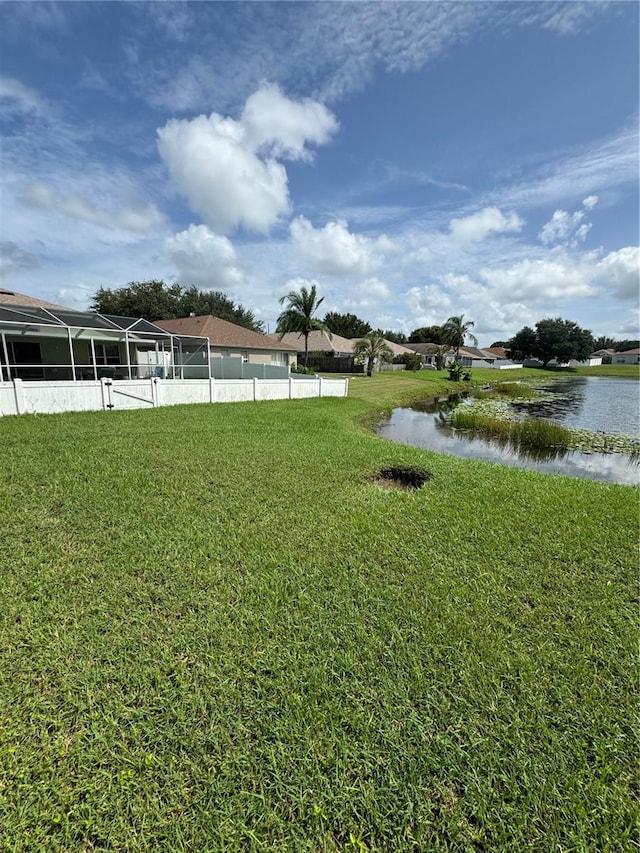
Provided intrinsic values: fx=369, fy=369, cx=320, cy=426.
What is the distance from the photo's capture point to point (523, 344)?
72.1 m

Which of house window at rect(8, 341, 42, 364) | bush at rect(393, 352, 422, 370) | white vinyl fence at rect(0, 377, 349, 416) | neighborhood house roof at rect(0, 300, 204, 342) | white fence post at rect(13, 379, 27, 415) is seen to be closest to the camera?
white fence post at rect(13, 379, 27, 415)

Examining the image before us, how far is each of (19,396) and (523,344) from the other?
79756 millimetres

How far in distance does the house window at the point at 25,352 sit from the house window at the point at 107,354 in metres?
2.64

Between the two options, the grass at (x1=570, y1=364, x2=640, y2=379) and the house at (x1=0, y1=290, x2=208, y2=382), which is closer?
the house at (x1=0, y1=290, x2=208, y2=382)

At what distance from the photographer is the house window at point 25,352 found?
55.3 ft

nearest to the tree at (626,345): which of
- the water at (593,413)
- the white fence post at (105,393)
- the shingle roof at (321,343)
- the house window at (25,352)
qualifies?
the shingle roof at (321,343)

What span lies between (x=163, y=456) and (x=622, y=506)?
776 cm

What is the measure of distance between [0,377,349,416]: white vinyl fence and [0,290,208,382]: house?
1222 millimetres

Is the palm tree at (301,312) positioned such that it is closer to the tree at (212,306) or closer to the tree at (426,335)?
the tree at (212,306)

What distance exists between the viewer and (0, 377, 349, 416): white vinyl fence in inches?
408

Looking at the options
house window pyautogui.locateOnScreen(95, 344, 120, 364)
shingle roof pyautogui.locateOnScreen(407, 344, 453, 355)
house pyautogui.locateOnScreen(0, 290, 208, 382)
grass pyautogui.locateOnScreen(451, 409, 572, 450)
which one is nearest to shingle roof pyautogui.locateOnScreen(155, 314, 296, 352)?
house pyautogui.locateOnScreen(0, 290, 208, 382)

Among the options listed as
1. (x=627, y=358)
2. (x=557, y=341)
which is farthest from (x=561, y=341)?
(x=627, y=358)

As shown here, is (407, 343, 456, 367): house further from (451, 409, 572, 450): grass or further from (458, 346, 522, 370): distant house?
(451, 409, 572, 450): grass

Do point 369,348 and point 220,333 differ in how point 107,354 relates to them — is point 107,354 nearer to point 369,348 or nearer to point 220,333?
point 220,333
